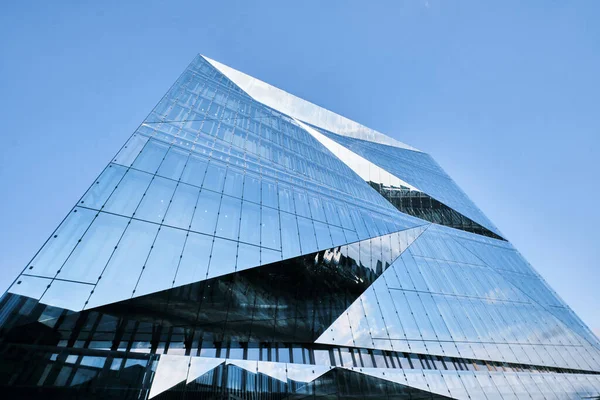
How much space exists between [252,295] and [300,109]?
21601 millimetres

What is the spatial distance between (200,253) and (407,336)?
7561 mm

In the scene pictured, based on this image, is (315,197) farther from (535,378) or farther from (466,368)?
(535,378)

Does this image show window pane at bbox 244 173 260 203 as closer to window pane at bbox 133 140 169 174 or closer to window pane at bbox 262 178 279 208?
window pane at bbox 262 178 279 208

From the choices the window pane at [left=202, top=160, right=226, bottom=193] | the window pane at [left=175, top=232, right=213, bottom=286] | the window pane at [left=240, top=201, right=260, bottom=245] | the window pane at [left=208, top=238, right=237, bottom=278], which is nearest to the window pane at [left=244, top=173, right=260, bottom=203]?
the window pane at [left=240, top=201, right=260, bottom=245]

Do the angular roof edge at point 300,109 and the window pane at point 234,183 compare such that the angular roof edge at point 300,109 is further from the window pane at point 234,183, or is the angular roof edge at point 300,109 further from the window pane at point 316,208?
the window pane at point 234,183

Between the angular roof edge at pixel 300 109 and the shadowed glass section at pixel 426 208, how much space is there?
9.33 metres

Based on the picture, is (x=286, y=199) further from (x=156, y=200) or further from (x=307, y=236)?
(x=156, y=200)

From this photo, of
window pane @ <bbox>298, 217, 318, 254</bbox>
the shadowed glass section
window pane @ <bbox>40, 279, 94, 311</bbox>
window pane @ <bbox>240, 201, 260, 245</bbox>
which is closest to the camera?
window pane @ <bbox>40, 279, 94, 311</bbox>

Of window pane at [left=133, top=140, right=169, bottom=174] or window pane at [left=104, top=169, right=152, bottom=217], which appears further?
window pane at [left=133, top=140, right=169, bottom=174]

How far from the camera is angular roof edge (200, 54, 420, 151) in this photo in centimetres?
2116

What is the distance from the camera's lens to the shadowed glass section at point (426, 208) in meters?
20.5

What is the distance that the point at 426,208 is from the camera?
22.2m

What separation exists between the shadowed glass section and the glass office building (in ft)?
10.1

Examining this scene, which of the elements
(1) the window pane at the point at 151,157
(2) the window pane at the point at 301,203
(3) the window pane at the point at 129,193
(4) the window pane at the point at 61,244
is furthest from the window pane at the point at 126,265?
(2) the window pane at the point at 301,203
